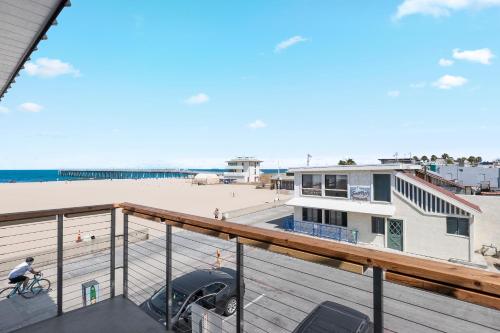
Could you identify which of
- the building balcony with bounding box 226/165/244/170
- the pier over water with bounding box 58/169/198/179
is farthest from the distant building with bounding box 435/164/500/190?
the pier over water with bounding box 58/169/198/179

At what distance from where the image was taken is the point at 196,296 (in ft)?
23.6

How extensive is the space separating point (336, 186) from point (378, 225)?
3.44 m

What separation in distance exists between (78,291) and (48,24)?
32.2ft

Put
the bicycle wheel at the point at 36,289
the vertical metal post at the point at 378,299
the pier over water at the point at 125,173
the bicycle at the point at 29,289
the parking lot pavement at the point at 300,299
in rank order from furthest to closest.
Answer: the pier over water at the point at 125,173 → the bicycle wheel at the point at 36,289 → the bicycle at the point at 29,289 → the parking lot pavement at the point at 300,299 → the vertical metal post at the point at 378,299

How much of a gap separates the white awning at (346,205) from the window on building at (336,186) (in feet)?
1.37

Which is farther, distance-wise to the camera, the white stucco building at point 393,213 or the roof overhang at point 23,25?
the white stucco building at point 393,213

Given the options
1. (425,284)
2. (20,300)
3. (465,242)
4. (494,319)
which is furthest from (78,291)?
(465,242)

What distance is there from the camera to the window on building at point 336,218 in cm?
1916

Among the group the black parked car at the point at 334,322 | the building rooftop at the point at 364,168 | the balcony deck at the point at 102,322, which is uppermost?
the building rooftop at the point at 364,168

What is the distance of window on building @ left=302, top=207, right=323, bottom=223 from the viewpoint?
20.3 m

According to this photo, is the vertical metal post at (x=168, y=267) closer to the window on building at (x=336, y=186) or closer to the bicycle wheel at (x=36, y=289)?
the bicycle wheel at (x=36, y=289)

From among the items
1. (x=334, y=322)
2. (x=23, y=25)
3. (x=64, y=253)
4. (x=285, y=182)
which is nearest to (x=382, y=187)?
(x=334, y=322)

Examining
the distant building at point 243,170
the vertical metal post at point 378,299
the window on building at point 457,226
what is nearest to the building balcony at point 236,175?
the distant building at point 243,170

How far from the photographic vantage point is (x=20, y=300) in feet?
29.8
